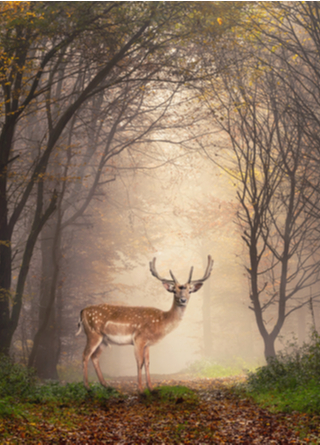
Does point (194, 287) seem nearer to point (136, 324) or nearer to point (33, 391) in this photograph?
point (136, 324)

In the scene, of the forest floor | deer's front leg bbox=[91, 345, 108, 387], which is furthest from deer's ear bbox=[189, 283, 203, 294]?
deer's front leg bbox=[91, 345, 108, 387]

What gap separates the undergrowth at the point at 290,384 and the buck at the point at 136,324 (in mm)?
2011

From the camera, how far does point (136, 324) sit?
9.25 meters

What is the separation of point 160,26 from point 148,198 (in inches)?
698

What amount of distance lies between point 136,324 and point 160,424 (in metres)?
2.78

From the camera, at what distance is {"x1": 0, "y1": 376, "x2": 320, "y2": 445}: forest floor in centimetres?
561

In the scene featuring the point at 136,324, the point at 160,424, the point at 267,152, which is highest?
the point at 267,152

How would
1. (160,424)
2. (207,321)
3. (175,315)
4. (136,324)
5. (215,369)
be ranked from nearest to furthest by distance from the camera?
(160,424) → (175,315) → (136,324) → (215,369) → (207,321)

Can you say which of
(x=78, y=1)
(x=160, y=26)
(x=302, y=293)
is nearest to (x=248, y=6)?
(x=160, y=26)

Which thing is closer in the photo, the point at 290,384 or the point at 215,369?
the point at 290,384

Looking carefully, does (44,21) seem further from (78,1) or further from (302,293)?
(302,293)

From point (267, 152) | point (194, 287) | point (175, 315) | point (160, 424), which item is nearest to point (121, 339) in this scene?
point (175, 315)

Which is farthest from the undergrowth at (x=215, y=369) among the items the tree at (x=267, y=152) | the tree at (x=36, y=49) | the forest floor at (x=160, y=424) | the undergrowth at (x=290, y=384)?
the tree at (x=36, y=49)

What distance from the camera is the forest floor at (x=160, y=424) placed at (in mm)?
5609
